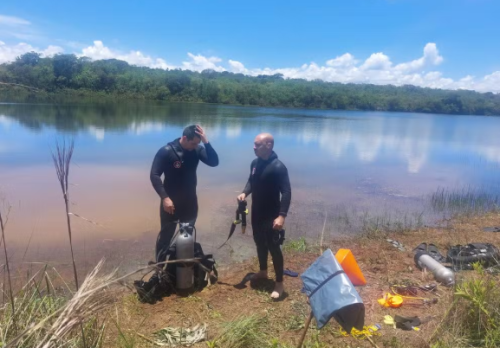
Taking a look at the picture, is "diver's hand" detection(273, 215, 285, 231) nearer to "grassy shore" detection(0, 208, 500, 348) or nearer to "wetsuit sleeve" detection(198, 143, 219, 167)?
"grassy shore" detection(0, 208, 500, 348)

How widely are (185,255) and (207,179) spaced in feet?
23.6

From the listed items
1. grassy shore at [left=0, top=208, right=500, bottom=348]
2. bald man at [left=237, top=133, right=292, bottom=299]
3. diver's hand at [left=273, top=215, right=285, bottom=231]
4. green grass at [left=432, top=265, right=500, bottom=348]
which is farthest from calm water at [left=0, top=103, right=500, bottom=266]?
green grass at [left=432, top=265, right=500, bottom=348]

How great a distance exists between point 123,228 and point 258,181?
3.66 meters

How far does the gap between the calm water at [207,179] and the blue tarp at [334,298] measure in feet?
13.0

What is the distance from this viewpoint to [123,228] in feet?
21.7

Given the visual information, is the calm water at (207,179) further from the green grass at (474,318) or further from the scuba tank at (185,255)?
the green grass at (474,318)

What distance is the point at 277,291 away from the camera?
13.5 ft

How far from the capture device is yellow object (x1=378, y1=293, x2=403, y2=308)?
386 centimetres

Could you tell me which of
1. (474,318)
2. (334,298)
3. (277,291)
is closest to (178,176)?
(277,291)

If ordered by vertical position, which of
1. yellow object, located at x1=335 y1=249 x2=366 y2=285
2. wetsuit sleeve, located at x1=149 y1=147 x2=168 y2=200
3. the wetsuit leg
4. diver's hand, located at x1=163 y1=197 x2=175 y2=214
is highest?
wetsuit sleeve, located at x1=149 y1=147 x2=168 y2=200

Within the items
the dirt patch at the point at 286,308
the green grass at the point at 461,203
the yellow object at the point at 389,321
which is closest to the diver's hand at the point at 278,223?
the dirt patch at the point at 286,308

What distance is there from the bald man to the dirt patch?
355mm

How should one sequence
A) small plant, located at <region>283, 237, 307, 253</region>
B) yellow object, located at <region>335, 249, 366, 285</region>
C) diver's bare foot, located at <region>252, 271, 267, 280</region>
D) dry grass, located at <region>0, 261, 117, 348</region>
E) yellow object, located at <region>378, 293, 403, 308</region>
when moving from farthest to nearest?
small plant, located at <region>283, 237, 307, 253</region>, diver's bare foot, located at <region>252, 271, 267, 280</region>, yellow object, located at <region>378, 293, 403, 308</region>, yellow object, located at <region>335, 249, 366, 285</region>, dry grass, located at <region>0, 261, 117, 348</region>

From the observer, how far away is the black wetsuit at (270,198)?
13.1 ft
